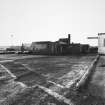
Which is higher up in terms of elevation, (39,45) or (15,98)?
(39,45)

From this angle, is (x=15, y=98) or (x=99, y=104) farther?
(x=15, y=98)

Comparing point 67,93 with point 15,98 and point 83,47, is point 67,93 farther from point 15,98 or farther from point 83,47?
point 83,47

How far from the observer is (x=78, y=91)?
169 inches

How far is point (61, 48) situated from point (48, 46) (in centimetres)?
437

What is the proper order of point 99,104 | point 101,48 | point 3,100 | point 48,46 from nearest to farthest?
point 99,104 → point 3,100 → point 101,48 → point 48,46

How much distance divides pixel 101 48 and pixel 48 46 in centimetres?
1541

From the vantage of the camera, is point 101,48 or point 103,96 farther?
point 101,48

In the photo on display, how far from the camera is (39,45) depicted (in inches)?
1610

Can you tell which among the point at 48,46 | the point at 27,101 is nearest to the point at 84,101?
the point at 27,101

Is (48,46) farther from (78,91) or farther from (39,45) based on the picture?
(78,91)

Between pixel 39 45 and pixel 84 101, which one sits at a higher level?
pixel 39 45

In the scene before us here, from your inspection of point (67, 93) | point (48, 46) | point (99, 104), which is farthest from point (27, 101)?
point (48, 46)

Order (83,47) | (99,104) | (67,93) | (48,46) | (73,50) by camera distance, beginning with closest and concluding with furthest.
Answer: (99,104), (67,93), (48,46), (73,50), (83,47)

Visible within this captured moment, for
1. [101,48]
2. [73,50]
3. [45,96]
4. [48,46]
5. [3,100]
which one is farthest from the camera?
[73,50]
